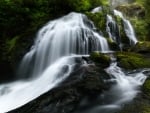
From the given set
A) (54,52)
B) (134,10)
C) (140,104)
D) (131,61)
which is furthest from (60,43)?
(134,10)

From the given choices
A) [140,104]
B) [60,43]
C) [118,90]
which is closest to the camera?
[140,104]

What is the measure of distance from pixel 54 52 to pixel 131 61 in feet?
10.3

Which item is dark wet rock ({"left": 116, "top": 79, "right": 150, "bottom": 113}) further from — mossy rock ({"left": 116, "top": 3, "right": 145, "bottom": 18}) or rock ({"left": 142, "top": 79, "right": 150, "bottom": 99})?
mossy rock ({"left": 116, "top": 3, "right": 145, "bottom": 18})

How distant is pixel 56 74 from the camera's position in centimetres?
967

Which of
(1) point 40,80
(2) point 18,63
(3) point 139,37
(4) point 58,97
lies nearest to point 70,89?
(4) point 58,97

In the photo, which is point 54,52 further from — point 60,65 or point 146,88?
point 146,88

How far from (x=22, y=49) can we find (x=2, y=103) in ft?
11.3

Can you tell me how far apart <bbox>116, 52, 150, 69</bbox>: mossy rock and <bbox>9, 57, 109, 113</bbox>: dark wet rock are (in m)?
1.34

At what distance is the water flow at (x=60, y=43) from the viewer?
11.4 metres

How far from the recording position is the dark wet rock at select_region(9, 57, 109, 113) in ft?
23.3

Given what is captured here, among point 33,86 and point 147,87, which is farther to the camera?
point 33,86

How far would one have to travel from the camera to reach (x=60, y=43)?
1199cm

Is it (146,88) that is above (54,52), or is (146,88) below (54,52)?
below

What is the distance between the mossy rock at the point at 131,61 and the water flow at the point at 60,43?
175 centimetres
